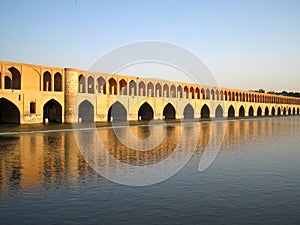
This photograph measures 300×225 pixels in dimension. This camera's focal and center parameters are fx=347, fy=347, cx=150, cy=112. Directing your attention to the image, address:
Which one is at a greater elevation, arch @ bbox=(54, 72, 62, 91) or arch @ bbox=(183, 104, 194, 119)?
arch @ bbox=(54, 72, 62, 91)

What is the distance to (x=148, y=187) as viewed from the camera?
8.26 m

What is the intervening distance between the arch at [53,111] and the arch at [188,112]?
68.7ft

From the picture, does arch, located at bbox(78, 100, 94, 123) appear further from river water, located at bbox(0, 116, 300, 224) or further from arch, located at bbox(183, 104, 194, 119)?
river water, located at bbox(0, 116, 300, 224)

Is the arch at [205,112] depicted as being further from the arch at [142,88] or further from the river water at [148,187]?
the river water at [148,187]

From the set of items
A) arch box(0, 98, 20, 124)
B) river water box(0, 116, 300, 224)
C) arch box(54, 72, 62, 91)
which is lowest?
river water box(0, 116, 300, 224)

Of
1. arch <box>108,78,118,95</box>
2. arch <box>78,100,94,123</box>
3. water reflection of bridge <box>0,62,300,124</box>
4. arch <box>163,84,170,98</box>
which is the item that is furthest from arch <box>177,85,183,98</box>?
arch <box>78,100,94,123</box>

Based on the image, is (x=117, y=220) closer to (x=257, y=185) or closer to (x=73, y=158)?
(x=257, y=185)

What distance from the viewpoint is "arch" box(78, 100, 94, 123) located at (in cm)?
3267

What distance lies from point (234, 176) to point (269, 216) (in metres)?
3.39

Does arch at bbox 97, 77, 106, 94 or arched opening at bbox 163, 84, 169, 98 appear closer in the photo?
arch at bbox 97, 77, 106, 94

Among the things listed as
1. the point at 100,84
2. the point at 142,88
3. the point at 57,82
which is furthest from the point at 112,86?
the point at 57,82

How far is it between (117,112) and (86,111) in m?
4.83

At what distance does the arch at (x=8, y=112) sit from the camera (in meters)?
27.2

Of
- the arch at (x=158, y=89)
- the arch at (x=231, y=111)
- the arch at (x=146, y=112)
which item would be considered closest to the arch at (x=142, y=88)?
the arch at (x=146, y=112)
